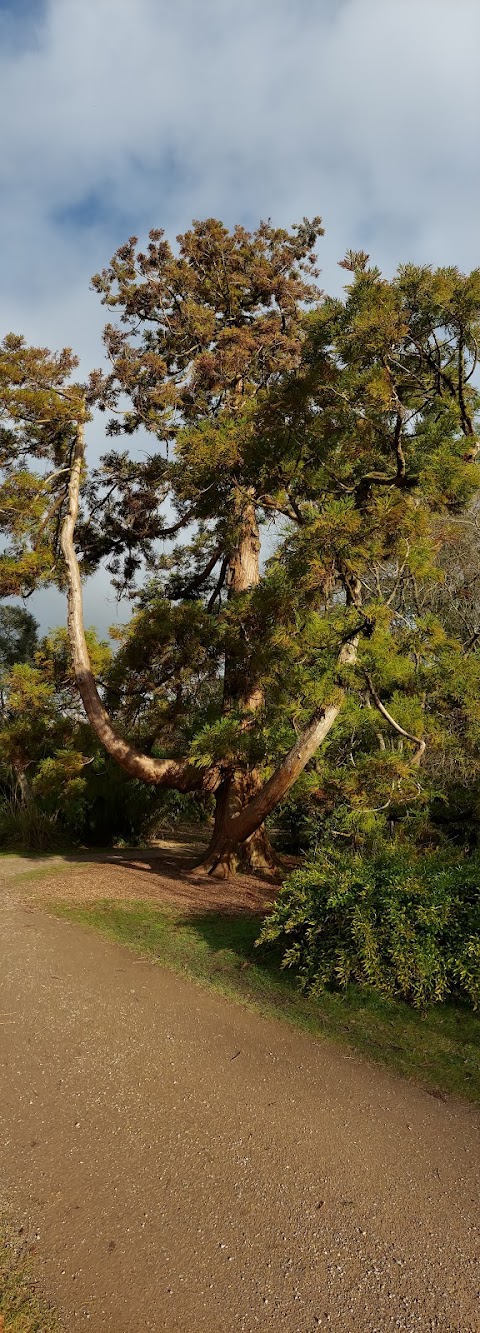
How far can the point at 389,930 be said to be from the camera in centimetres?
415

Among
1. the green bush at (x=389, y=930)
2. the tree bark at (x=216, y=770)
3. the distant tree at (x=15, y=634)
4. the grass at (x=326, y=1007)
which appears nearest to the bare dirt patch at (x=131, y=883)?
the tree bark at (x=216, y=770)

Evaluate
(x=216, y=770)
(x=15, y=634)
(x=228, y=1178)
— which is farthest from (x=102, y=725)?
(x=15, y=634)

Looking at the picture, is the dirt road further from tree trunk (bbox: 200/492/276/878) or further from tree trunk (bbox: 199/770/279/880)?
tree trunk (bbox: 199/770/279/880)

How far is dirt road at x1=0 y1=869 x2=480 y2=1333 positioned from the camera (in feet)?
6.72

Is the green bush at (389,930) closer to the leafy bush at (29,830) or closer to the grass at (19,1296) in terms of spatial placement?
the grass at (19,1296)

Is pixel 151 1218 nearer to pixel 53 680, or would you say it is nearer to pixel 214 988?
pixel 214 988

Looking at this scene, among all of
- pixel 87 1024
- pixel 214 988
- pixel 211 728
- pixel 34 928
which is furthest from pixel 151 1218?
pixel 211 728

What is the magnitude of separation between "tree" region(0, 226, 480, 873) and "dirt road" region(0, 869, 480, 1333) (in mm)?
2497

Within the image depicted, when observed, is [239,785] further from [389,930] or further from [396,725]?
[389,930]

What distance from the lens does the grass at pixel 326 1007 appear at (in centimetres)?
351

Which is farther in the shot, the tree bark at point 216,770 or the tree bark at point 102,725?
the tree bark at point 102,725

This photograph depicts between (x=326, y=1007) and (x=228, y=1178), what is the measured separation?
1.65 metres

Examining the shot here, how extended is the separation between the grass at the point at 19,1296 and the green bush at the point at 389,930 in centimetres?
237

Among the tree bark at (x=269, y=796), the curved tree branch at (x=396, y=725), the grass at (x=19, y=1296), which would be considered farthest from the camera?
the tree bark at (x=269, y=796)
